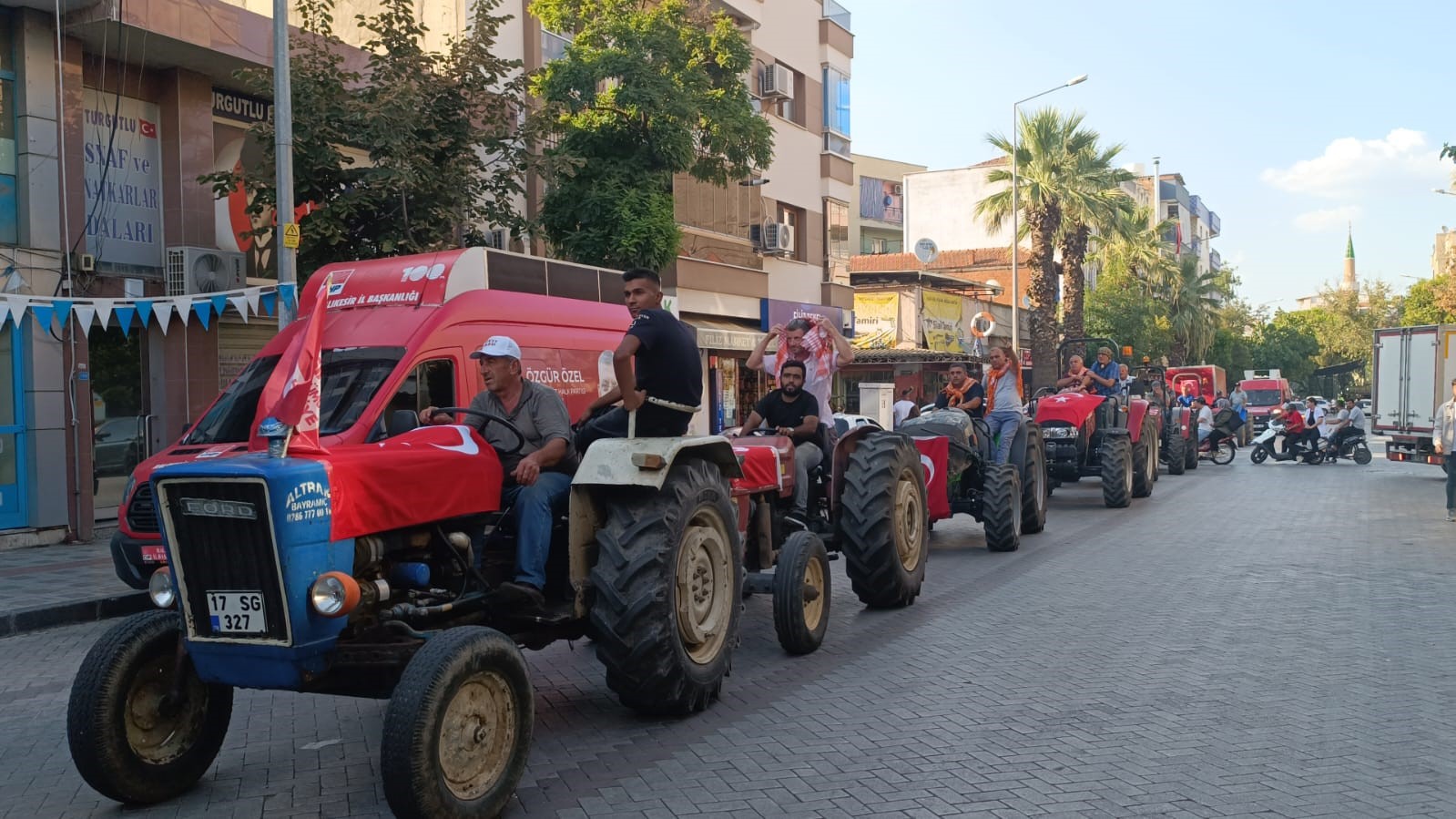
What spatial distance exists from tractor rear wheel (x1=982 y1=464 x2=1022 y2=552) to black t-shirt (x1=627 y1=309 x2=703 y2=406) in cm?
653

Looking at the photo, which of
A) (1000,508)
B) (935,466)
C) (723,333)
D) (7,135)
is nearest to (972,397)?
(1000,508)

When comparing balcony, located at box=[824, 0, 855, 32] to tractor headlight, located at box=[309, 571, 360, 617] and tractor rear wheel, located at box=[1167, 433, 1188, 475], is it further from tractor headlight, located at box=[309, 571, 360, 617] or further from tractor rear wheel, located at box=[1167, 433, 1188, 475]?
tractor headlight, located at box=[309, 571, 360, 617]

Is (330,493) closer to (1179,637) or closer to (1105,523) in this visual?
(1179,637)

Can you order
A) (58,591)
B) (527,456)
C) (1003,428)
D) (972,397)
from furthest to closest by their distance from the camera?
1. (972,397)
2. (1003,428)
3. (58,591)
4. (527,456)

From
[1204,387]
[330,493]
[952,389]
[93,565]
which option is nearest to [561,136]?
[952,389]

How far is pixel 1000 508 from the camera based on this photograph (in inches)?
471

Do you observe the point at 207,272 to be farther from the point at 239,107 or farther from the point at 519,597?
the point at 519,597

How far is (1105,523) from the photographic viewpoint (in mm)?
14875

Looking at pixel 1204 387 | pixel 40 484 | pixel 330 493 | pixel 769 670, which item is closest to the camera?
pixel 330 493

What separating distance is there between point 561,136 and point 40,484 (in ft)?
31.1

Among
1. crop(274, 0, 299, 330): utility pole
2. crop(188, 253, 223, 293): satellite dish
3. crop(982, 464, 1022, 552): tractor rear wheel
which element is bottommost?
crop(982, 464, 1022, 552): tractor rear wheel

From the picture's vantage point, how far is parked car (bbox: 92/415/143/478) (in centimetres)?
1475

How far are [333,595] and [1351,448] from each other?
95.8 ft

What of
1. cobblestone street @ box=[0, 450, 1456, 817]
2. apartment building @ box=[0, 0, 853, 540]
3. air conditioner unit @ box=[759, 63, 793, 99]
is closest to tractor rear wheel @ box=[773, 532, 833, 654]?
cobblestone street @ box=[0, 450, 1456, 817]
